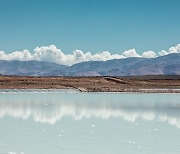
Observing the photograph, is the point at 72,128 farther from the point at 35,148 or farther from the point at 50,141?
the point at 35,148

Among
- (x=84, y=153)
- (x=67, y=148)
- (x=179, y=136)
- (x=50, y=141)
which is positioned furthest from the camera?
(x=179, y=136)

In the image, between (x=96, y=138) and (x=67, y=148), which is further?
(x=96, y=138)

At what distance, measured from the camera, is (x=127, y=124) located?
725 inches

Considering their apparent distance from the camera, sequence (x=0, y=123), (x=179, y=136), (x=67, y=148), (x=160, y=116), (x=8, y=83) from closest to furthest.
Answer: (x=67, y=148), (x=179, y=136), (x=0, y=123), (x=160, y=116), (x=8, y=83)

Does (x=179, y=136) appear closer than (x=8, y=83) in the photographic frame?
Yes

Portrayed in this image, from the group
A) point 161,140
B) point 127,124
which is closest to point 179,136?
point 161,140

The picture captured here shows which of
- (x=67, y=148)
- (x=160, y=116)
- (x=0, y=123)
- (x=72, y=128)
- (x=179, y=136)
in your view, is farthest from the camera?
(x=160, y=116)

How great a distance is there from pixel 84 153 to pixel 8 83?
5340 cm

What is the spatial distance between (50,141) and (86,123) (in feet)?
16.7

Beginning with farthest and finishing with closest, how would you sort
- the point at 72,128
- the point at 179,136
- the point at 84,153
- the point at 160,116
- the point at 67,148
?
the point at 160,116 < the point at 72,128 < the point at 179,136 < the point at 67,148 < the point at 84,153

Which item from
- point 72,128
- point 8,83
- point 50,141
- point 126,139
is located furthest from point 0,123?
point 8,83

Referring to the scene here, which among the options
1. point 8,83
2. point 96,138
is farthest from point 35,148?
point 8,83

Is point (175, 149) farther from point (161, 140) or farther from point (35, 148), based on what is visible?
point (35, 148)

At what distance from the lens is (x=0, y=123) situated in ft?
59.0
